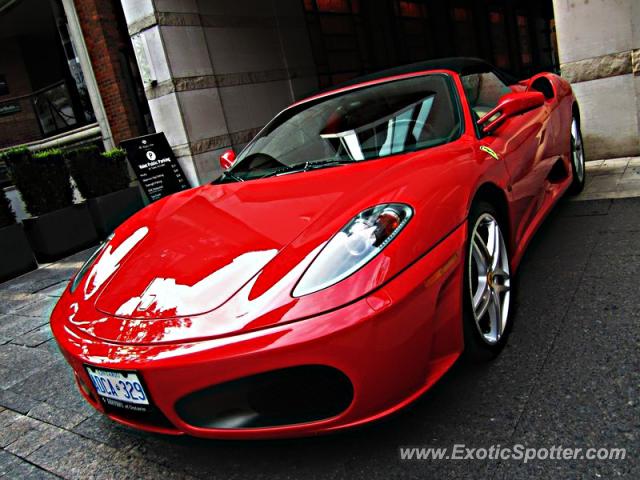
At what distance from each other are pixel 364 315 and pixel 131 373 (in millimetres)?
764

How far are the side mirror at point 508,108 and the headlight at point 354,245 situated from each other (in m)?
1.02

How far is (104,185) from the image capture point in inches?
269

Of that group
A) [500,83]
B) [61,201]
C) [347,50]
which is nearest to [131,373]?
[500,83]

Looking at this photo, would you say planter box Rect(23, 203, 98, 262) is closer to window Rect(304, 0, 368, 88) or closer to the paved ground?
the paved ground

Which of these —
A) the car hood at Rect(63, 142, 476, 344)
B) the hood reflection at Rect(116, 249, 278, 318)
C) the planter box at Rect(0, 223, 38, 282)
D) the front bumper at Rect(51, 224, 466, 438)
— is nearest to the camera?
the front bumper at Rect(51, 224, 466, 438)

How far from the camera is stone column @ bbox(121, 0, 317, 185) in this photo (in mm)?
7184

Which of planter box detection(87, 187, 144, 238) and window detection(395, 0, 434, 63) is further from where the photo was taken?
window detection(395, 0, 434, 63)

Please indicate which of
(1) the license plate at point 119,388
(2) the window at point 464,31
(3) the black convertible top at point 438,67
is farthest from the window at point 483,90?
(2) the window at point 464,31

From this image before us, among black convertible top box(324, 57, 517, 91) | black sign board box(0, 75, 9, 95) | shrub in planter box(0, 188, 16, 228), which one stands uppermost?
black sign board box(0, 75, 9, 95)

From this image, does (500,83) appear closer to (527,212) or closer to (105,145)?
(527,212)

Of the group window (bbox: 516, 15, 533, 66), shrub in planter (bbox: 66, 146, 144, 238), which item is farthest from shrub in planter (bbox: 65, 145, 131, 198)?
window (bbox: 516, 15, 533, 66)

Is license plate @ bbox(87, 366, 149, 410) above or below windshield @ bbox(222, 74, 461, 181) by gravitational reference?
below

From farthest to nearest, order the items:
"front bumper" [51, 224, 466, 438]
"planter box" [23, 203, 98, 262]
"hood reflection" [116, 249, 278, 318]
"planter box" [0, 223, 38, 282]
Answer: "planter box" [23, 203, 98, 262], "planter box" [0, 223, 38, 282], "hood reflection" [116, 249, 278, 318], "front bumper" [51, 224, 466, 438]

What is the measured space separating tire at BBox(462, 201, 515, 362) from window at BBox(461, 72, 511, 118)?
804mm
